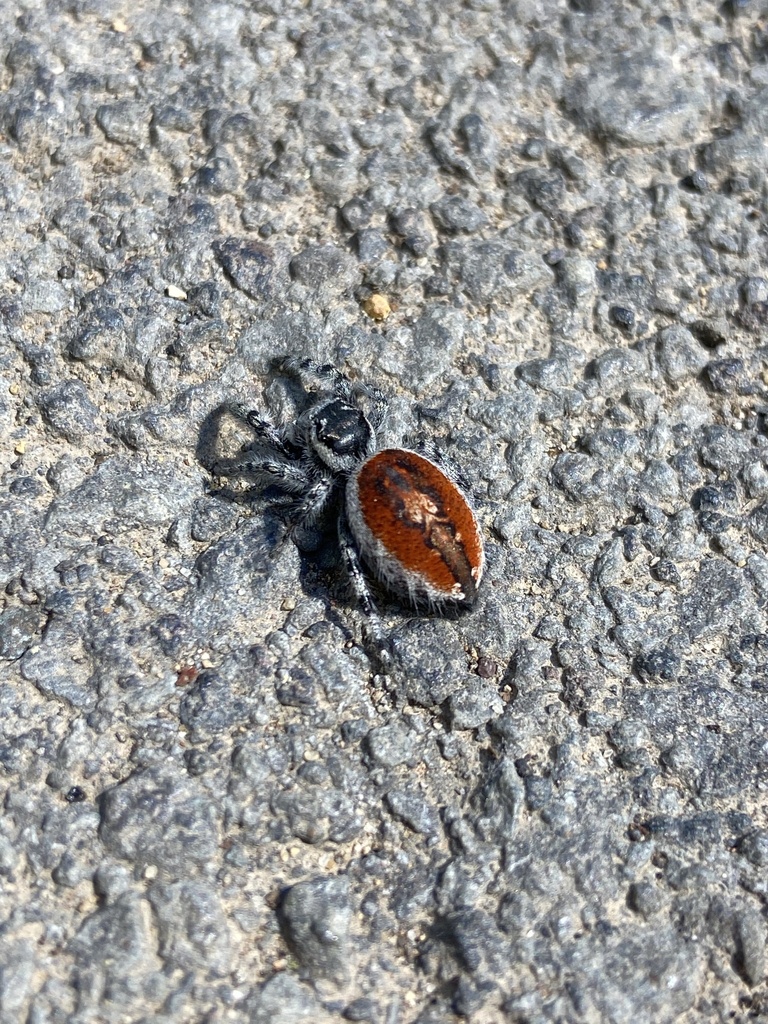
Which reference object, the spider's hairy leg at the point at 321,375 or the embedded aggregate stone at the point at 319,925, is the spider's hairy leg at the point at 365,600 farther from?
the embedded aggregate stone at the point at 319,925

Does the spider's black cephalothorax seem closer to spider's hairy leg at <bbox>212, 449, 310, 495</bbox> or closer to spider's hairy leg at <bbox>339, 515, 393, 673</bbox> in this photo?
spider's hairy leg at <bbox>212, 449, 310, 495</bbox>

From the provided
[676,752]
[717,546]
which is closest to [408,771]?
[676,752]

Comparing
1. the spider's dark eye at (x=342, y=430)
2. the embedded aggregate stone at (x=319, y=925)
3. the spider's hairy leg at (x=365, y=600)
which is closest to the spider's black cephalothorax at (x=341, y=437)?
the spider's dark eye at (x=342, y=430)

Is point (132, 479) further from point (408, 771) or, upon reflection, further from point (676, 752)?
point (676, 752)

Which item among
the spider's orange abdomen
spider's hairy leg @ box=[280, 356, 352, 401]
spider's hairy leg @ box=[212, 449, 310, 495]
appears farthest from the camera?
spider's hairy leg @ box=[280, 356, 352, 401]

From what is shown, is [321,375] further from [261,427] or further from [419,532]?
[419,532]

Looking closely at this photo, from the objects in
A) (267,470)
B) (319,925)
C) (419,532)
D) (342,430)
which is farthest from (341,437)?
(319,925)

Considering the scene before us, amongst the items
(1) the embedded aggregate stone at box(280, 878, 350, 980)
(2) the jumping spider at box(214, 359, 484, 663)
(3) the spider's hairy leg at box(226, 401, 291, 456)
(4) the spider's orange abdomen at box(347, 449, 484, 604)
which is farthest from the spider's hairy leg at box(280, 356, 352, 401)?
(1) the embedded aggregate stone at box(280, 878, 350, 980)
